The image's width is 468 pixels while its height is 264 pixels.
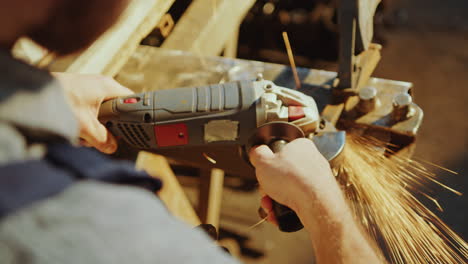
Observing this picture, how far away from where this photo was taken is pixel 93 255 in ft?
1.56

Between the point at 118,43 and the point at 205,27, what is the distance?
41 centimetres

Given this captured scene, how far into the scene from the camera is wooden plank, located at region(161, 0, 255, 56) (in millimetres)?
1898

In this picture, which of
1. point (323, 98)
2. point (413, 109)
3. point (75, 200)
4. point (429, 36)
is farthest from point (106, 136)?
point (429, 36)

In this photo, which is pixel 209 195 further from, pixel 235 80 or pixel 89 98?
pixel 89 98

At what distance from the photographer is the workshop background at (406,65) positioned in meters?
2.92

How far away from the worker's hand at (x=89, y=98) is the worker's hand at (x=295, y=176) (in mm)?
582

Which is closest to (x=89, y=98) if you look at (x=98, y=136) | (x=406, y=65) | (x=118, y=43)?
(x=98, y=136)

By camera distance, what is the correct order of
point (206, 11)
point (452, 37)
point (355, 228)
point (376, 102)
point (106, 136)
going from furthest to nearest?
point (452, 37) < point (206, 11) < point (376, 102) < point (106, 136) < point (355, 228)

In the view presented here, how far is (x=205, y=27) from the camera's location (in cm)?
190

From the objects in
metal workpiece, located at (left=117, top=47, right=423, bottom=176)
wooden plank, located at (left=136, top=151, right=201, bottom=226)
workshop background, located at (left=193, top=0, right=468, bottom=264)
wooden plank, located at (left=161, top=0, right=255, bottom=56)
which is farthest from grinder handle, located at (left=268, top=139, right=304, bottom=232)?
workshop background, located at (left=193, top=0, right=468, bottom=264)

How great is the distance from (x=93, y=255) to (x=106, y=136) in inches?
39.1

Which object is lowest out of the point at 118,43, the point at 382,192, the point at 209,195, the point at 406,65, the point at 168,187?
the point at 209,195

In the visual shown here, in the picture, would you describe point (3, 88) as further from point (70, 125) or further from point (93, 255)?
point (93, 255)

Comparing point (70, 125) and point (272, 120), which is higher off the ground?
point (70, 125)
